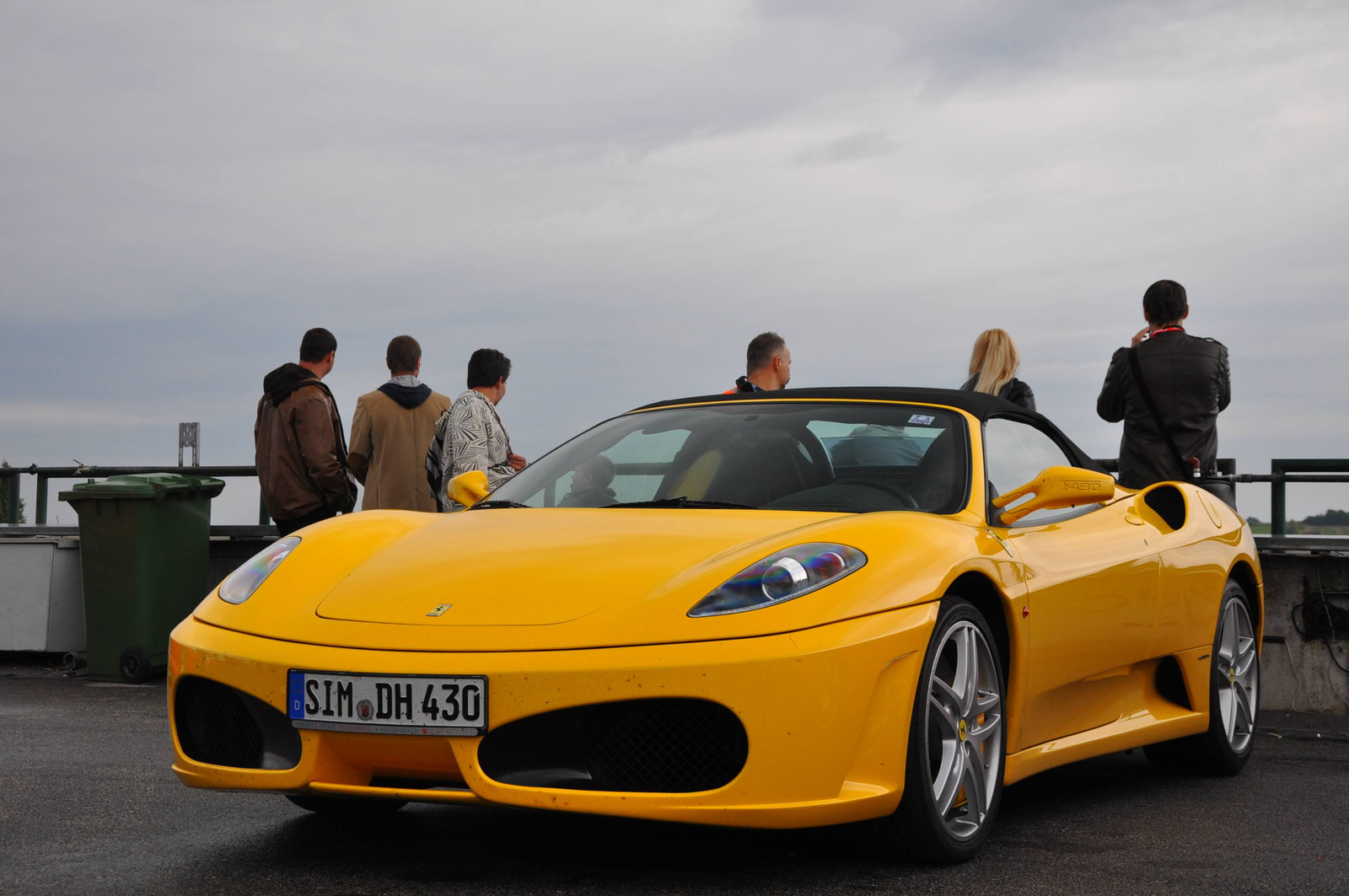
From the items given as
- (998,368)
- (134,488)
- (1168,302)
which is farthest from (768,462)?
(134,488)

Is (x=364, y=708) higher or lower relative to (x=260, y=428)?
lower

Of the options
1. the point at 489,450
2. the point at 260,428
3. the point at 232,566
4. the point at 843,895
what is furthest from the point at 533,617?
the point at 232,566

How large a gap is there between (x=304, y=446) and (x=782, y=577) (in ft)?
17.2

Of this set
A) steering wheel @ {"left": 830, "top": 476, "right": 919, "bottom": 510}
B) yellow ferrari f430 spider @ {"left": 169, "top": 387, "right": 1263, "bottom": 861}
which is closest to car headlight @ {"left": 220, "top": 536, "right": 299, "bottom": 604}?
yellow ferrari f430 spider @ {"left": 169, "top": 387, "right": 1263, "bottom": 861}

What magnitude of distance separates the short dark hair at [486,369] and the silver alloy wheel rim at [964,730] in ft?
14.2

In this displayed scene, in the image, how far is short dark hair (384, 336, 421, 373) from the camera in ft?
27.6

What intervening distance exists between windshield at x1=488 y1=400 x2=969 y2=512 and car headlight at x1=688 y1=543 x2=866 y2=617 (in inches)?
24.7

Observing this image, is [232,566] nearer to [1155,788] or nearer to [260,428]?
[260,428]

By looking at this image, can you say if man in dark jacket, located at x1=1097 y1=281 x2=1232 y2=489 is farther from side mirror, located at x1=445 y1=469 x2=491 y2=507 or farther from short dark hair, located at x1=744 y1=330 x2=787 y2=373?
side mirror, located at x1=445 y1=469 x2=491 y2=507

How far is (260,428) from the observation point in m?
8.52

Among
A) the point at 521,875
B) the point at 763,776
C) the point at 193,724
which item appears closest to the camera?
the point at 763,776

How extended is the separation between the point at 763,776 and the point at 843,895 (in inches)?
13.5

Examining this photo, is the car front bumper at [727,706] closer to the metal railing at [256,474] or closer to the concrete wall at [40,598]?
the metal railing at [256,474]

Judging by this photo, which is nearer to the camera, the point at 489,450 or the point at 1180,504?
the point at 1180,504
